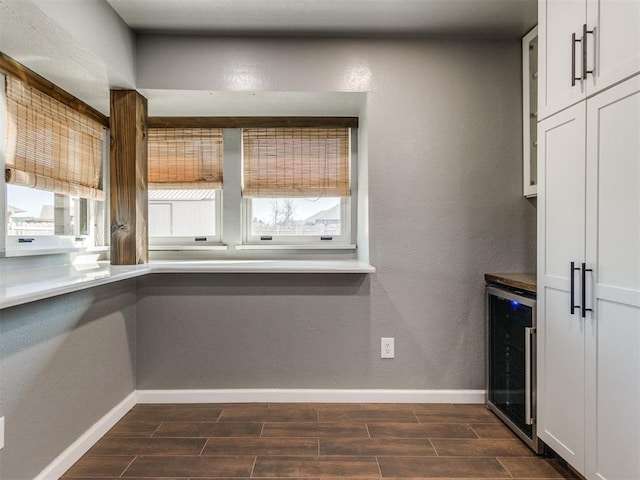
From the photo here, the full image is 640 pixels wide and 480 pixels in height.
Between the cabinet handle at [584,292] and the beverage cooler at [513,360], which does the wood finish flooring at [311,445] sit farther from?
the cabinet handle at [584,292]

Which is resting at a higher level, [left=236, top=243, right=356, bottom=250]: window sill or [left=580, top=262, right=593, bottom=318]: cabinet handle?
[left=236, top=243, right=356, bottom=250]: window sill

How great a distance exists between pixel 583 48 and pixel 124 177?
2.43 m

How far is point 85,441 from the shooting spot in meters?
2.01

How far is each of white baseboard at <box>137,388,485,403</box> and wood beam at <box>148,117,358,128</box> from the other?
1833mm

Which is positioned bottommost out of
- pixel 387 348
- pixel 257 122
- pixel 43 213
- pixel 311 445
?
pixel 311 445

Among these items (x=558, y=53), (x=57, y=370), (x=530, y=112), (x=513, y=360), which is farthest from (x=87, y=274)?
(x=530, y=112)

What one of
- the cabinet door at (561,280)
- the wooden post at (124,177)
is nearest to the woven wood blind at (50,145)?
the wooden post at (124,177)

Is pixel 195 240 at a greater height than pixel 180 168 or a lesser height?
lesser

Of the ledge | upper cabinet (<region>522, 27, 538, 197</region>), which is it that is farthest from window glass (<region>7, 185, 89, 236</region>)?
upper cabinet (<region>522, 27, 538, 197</region>)

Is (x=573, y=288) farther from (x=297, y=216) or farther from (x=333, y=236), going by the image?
(x=297, y=216)

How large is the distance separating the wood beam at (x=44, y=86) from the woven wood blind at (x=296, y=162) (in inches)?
39.6

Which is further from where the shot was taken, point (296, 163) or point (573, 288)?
point (296, 163)

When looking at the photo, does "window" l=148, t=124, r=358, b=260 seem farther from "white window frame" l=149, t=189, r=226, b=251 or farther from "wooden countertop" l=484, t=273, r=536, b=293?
"wooden countertop" l=484, t=273, r=536, b=293

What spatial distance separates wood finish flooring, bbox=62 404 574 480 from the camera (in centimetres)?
185
